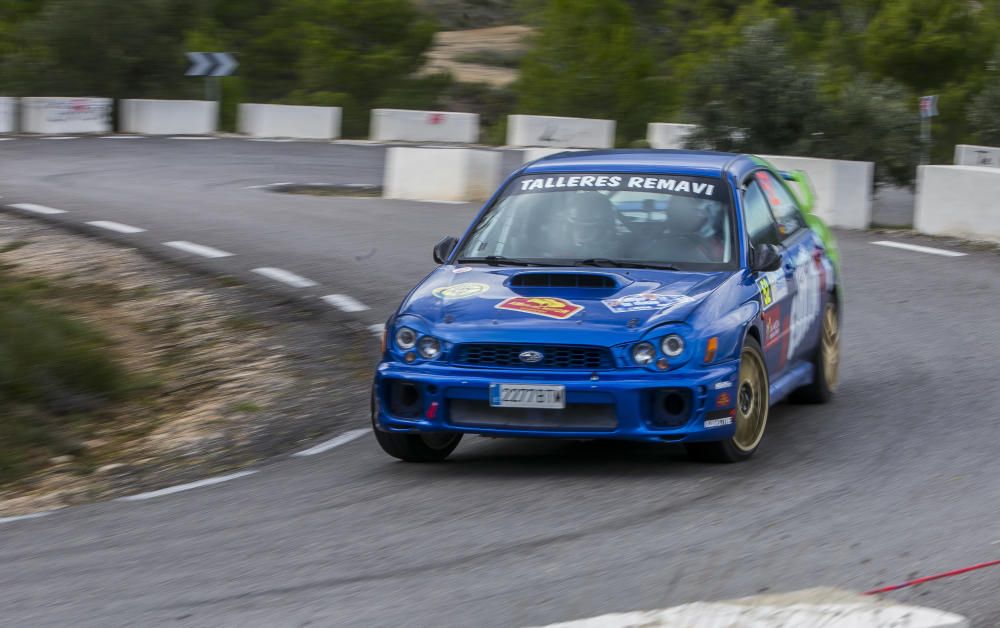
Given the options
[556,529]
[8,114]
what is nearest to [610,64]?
[8,114]

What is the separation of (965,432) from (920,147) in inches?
580

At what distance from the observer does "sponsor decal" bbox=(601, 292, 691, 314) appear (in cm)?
750

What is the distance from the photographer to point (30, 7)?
53.4 meters

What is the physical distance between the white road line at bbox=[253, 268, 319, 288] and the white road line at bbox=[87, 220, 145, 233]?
3453 mm

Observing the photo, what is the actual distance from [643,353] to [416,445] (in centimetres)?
140

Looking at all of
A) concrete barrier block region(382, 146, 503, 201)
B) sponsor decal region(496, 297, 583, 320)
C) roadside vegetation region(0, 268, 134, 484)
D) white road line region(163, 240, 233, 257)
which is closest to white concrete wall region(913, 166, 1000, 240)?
concrete barrier block region(382, 146, 503, 201)

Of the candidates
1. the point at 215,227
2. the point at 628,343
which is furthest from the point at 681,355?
the point at 215,227

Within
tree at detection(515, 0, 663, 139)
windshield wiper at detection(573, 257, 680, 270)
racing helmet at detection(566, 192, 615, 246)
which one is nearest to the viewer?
windshield wiper at detection(573, 257, 680, 270)

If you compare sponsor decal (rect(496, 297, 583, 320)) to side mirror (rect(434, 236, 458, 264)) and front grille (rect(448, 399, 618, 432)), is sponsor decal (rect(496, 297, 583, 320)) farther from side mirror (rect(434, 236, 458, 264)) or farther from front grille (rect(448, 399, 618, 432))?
side mirror (rect(434, 236, 458, 264))

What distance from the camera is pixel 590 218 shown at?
8.45 meters

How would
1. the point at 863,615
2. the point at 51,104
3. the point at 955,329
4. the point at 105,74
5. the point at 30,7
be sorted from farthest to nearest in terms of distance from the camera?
1. the point at 30,7
2. the point at 105,74
3. the point at 51,104
4. the point at 955,329
5. the point at 863,615

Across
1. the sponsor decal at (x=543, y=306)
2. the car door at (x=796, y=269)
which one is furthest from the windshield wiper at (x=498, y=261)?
the car door at (x=796, y=269)

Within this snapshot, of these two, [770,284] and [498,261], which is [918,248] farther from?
[498,261]

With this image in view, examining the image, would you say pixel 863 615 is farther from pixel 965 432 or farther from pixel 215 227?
pixel 215 227
